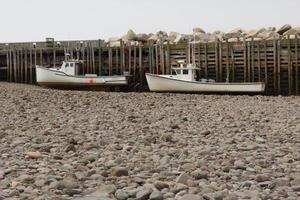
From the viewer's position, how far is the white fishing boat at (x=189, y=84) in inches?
1222

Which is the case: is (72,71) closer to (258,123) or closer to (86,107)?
(86,107)

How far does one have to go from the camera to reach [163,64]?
36031 millimetres

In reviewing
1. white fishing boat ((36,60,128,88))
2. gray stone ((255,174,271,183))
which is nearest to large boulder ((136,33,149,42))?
white fishing boat ((36,60,128,88))

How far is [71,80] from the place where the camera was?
35.8 metres

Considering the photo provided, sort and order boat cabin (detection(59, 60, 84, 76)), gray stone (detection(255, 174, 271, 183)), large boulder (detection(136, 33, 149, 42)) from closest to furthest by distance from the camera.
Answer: gray stone (detection(255, 174, 271, 183)), boat cabin (detection(59, 60, 84, 76)), large boulder (detection(136, 33, 149, 42))

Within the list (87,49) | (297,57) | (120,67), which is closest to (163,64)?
(120,67)

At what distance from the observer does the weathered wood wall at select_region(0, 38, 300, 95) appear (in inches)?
1294

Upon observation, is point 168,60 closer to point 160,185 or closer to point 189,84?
point 189,84

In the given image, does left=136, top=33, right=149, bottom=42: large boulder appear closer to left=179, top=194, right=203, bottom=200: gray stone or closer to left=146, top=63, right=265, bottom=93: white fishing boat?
left=146, top=63, right=265, bottom=93: white fishing boat

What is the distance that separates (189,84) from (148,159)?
77.7 ft

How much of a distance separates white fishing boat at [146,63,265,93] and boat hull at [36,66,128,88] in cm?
278

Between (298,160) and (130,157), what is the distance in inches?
109

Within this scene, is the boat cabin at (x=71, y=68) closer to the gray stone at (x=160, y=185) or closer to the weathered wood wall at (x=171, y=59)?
the weathered wood wall at (x=171, y=59)

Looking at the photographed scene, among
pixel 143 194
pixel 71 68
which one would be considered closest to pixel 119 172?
pixel 143 194
